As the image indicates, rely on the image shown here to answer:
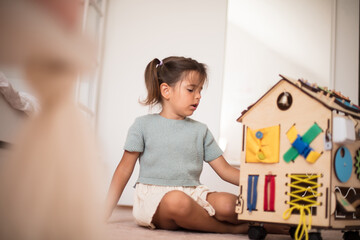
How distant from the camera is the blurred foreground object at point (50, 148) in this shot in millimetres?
329

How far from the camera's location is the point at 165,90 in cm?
150

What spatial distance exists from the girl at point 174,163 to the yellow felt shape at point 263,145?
24cm

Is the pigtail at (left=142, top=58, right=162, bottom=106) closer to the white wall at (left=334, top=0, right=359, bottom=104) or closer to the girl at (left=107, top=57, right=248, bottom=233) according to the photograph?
the girl at (left=107, top=57, right=248, bottom=233)

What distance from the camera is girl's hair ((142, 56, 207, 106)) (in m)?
1.48

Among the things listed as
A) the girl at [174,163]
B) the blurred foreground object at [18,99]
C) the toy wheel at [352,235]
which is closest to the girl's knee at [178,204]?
the girl at [174,163]

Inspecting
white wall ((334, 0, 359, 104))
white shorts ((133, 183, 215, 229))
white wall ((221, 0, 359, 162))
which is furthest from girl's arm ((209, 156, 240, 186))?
white wall ((334, 0, 359, 104))

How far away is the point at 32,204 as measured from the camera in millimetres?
342

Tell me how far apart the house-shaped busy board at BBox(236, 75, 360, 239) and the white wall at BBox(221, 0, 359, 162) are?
1.38 metres

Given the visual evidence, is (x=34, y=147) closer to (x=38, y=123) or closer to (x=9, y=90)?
(x=38, y=123)

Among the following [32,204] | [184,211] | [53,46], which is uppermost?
[53,46]

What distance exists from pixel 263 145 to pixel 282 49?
1.69 metres

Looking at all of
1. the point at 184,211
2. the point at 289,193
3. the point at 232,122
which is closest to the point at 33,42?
the point at 289,193

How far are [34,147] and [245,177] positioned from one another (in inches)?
32.9

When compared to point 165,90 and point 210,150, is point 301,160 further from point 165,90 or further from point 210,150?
point 165,90
